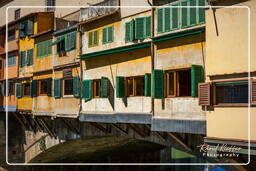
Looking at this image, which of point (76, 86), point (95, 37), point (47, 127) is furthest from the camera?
point (47, 127)

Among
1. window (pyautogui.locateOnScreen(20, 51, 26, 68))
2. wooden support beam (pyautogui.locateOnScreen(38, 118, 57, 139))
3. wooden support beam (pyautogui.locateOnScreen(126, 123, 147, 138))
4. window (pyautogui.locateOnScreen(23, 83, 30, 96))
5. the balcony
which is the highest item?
the balcony

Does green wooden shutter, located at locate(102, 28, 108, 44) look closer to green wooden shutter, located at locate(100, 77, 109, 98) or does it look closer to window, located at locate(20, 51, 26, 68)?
green wooden shutter, located at locate(100, 77, 109, 98)

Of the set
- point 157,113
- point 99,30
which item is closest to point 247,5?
point 157,113

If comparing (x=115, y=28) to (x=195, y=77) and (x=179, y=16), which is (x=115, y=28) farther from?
(x=195, y=77)

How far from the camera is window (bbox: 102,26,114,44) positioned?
20.4 meters

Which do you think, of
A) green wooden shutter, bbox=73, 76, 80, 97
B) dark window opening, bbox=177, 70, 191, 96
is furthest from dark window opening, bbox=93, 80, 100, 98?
dark window opening, bbox=177, 70, 191, 96

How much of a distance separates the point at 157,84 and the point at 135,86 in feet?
8.77

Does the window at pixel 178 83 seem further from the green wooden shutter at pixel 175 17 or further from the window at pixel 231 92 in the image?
the window at pixel 231 92

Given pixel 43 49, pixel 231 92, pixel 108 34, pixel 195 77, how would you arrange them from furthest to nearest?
pixel 43 49 → pixel 108 34 → pixel 195 77 → pixel 231 92

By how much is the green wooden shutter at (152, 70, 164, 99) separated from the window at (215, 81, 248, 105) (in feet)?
10.6

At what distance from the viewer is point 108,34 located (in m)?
20.6

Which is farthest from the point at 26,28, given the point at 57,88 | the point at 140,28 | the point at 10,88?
the point at 140,28

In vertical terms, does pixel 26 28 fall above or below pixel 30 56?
above

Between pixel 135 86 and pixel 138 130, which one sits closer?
pixel 135 86
